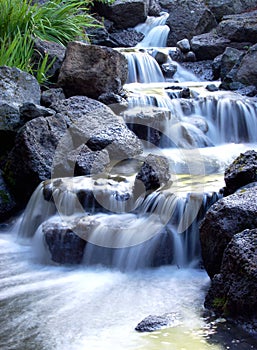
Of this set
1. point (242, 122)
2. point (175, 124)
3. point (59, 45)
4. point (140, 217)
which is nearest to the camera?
point (140, 217)

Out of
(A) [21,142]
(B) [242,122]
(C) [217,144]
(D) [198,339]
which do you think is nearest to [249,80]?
(B) [242,122]

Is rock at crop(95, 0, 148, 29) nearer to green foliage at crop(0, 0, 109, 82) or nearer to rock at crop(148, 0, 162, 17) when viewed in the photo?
rock at crop(148, 0, 162, 17)

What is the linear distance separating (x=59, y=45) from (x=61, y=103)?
2261 mm

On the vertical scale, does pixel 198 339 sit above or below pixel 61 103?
below

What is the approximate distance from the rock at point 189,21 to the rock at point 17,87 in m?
6.03

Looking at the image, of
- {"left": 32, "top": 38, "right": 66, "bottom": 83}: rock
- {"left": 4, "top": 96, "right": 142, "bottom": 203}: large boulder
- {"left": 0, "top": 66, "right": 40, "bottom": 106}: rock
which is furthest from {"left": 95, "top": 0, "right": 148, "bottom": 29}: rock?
{"left": 4, "top": 96, "right": 142, "bottom": 203}: large boulder

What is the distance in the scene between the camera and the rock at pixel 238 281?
325 centimetres

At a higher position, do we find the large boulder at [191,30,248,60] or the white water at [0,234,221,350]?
the large boulder at [191,30,248,60]

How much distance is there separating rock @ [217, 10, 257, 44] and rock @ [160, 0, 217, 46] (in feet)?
2.66

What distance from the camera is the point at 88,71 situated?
7789mm

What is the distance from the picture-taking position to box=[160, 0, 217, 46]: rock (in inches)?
493

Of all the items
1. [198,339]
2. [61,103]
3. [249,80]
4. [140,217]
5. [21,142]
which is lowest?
[198,339]

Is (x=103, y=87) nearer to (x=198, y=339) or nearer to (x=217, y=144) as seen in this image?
(x=217, y=144)

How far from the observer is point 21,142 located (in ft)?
19.9
